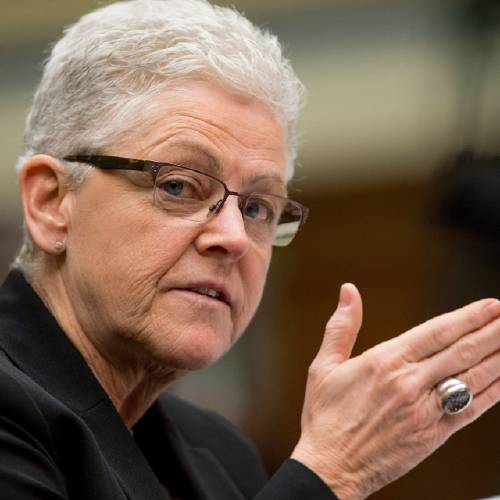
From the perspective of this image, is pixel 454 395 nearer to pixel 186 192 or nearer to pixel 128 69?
pixel 186 192

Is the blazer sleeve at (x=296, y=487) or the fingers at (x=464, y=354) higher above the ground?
the fingers at (x=464, y=354)

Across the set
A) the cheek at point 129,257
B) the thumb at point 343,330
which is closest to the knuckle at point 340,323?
the thumb at point 343,330

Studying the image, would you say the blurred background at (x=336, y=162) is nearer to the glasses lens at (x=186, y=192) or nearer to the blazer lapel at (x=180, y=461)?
the blazer lapel at (x=180, y=461)

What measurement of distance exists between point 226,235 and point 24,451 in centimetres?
64

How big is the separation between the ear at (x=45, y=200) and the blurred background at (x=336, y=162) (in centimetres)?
322

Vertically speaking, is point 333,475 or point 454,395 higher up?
point 454,395

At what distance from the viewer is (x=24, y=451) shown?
66.9 inches

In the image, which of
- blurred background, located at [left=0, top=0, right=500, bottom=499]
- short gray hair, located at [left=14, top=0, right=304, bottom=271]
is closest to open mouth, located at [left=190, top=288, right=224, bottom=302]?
short gray hair, located at [left=14, top=0, right=304, bottom=271]

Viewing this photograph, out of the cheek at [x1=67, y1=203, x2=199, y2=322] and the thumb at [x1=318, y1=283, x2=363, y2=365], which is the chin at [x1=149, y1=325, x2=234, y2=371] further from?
the thumb at [x1=318, y1=283, x2=363, y2=365]

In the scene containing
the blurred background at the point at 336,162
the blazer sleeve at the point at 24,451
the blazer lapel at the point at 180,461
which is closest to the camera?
the blazer sleeve at the point at 24,451

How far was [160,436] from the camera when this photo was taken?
247cm

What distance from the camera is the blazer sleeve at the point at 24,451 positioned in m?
1.64

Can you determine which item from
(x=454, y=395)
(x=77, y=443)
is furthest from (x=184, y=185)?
(x=454, y=395)

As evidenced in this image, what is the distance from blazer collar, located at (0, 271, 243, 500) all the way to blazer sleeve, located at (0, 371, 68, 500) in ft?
0.68
